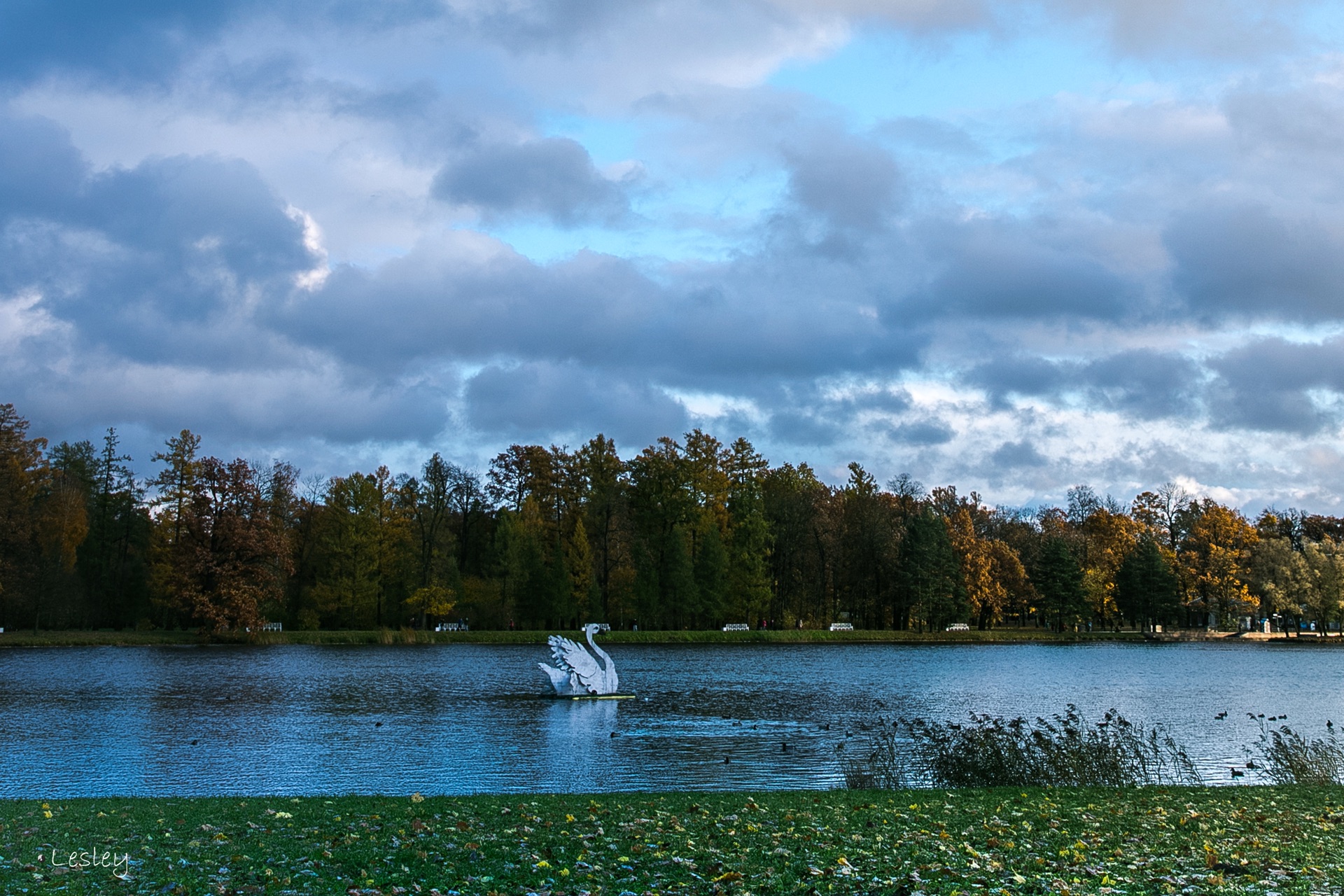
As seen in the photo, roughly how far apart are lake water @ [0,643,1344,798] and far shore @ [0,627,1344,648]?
5.07 metres

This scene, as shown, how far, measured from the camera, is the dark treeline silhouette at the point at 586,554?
68938 mm

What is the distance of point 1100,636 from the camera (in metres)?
94.1

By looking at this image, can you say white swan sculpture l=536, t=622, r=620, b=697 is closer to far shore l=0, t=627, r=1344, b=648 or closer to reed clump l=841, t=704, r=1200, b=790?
reed clump l=841, t=704, r=1200, b=790

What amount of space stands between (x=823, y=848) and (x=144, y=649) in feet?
196

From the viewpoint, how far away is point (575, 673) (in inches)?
1430

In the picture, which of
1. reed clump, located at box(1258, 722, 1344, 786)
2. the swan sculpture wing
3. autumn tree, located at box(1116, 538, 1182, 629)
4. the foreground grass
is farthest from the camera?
autumn tree, located at box(1116, 538, 1182, 629)

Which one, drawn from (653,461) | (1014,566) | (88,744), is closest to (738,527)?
(653,461)

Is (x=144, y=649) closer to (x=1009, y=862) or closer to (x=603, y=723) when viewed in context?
(x=603, y=723)

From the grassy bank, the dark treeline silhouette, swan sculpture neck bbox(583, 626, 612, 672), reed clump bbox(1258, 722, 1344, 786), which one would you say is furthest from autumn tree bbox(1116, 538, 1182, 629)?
reed clump bbox(1258, 722, 1344, 786)

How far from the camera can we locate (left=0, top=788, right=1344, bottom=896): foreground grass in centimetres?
929

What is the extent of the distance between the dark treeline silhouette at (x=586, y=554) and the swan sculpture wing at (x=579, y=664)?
35873 mm
